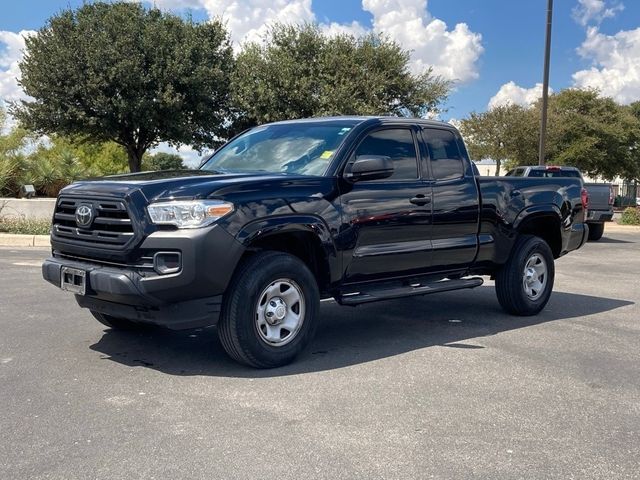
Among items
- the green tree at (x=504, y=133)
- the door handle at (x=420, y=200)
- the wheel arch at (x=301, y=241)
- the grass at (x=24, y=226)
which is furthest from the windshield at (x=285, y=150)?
the green tree at (x=504, y=133)

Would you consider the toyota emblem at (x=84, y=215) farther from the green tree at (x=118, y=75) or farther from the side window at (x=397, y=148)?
the green tree at (x=118, y=75)

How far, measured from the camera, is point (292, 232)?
17.4 ft

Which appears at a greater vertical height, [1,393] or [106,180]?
[106,180]

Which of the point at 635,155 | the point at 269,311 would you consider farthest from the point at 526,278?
the point at 635,155

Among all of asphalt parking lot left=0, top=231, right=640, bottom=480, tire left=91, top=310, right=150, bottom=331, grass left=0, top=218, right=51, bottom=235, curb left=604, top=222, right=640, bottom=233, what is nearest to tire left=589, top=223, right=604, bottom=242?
curb left=604, top=222, right=640, bottom=233

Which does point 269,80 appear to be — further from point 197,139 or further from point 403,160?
point 403,160

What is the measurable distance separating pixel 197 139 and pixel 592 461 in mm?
27042

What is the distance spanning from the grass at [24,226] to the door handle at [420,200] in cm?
1195

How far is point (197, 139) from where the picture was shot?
29234 millimetres

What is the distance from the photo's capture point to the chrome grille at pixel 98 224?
16.0 ft

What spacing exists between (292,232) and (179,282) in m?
1.06

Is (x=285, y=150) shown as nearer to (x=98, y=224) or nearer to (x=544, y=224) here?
(x=98, y=224)

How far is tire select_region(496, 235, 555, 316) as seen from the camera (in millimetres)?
7270

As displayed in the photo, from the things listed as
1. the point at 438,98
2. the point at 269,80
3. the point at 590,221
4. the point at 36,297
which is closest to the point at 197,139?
the point at 269,80
